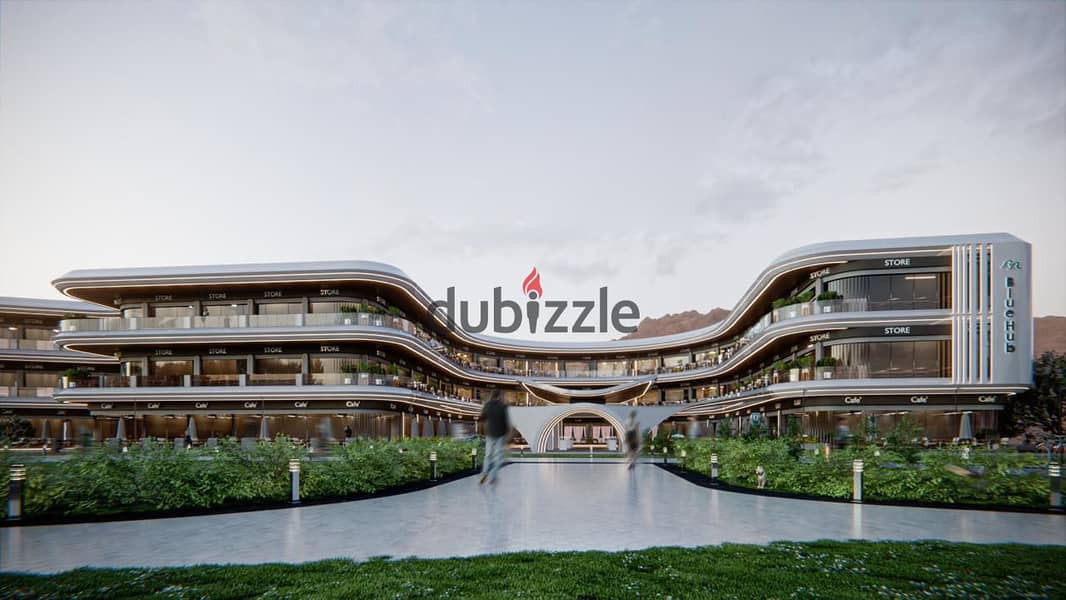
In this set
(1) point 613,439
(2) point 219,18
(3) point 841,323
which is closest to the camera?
A: (2) point 219,18

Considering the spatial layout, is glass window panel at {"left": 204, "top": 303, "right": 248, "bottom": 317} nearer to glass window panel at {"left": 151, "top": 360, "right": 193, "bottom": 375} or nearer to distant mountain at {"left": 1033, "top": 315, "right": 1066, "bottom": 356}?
glass window panel at {"left": 151, "top": 360, "right": 193, "bottom": 375}

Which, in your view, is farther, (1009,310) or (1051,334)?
(1051,334)

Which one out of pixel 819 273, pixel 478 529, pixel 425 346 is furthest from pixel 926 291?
pixel 425 346

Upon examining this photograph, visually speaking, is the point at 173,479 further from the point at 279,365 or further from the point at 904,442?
the point at 279,365

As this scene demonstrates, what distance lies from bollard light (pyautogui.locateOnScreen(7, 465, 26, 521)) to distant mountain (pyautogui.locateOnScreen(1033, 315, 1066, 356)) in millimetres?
147864

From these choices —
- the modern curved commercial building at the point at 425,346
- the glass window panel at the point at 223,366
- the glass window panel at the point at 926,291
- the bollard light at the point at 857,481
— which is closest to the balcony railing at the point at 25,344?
the modern curved commercial building at the point at 425,346

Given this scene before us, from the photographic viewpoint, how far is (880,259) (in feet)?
108

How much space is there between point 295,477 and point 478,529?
583cm

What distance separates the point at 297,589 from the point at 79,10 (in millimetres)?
15315

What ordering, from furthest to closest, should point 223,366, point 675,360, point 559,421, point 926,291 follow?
point 675,360
point 559,421
point 223,366
point 926,291

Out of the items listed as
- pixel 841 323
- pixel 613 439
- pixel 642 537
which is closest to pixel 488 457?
pixel 642 537

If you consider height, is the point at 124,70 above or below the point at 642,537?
above

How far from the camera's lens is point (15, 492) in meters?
11.5

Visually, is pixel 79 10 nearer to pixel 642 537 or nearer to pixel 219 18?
pixel 219 18
